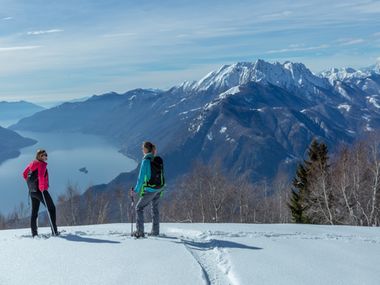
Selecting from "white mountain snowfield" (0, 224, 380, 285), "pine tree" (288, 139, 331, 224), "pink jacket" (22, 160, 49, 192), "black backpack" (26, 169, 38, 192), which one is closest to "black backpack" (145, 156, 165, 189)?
"white mountain snowfield" (0, 224, 380, 285)

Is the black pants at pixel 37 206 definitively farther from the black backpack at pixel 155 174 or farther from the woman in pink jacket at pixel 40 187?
the black backpack at pixel 155 174

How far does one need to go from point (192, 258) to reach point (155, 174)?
9.63 feet

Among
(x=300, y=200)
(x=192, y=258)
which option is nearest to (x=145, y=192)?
(x=192, y=258)

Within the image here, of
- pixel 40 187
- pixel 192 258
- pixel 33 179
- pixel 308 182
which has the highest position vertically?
pixel 33 179

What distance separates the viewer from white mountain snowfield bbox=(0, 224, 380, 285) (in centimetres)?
801

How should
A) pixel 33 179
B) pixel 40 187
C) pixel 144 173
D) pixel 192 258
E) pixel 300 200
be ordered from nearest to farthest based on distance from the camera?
pixel 192 258 → pixel 144 173 → pixel 40 187 → pixel 33 179 → pixel 300 200

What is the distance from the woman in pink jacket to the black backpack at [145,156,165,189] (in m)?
2.98

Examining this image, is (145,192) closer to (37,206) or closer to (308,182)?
(37,206)

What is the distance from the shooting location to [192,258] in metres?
9.12

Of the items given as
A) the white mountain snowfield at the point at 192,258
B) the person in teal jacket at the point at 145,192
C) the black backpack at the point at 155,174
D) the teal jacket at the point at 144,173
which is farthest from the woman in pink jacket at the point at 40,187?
the black backpack at the point at 155,174

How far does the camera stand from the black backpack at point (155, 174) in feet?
36.9

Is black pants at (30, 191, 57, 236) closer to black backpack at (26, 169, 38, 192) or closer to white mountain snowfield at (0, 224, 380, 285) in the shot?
black backpack at (26, 169, 38, 192)

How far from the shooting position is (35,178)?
11891 mm

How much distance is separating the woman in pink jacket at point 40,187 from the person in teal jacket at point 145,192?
249 centimetres
